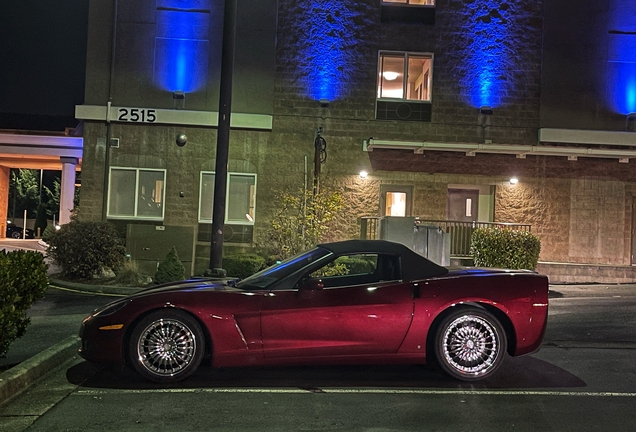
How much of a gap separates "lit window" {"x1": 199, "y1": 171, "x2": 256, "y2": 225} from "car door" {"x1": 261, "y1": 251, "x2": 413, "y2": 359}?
1068 centimetres

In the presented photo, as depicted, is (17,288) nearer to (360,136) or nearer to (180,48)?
(360,136)

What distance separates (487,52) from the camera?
54.1 ft

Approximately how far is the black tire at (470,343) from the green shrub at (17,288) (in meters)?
4.07

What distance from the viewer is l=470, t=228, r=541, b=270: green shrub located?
45.6 ft

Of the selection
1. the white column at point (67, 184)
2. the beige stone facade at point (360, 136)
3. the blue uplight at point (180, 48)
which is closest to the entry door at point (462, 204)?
the beige stone facade at point (360, 136)

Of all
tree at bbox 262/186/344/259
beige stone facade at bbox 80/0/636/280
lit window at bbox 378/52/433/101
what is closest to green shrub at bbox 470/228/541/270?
beige stone facade at bbox 80/0/636/280

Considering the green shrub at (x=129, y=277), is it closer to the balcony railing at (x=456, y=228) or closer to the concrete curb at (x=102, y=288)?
the concrete curb at (x=102, y=288)

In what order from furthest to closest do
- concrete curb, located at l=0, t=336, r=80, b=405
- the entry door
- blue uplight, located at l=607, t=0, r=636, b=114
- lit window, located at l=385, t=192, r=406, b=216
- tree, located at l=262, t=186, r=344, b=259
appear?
the entry door, lit window, located at l=385, t=192, r=406, b=216, blue uplight, located at l=607, t=0, r=636, b=114, tree, located at l=262, t=186, r=344, b=259, concrete curb, located at l=0, t=336, r=80, b=405

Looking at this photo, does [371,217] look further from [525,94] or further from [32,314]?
[32,314]

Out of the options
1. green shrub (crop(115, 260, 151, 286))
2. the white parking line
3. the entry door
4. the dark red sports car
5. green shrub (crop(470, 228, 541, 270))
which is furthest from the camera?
the entry door

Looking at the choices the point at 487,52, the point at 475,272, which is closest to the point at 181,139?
the point at 487,52

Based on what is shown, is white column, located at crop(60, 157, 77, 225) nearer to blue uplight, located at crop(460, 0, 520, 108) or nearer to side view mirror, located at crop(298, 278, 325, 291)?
blue uplight, located at crop(460, 0, 520, 108)

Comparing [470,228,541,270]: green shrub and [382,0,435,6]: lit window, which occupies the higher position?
[382,0,435,6]: lit window

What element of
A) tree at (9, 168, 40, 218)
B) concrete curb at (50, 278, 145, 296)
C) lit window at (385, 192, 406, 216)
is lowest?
concrete curb at (50, 278, 145, 296)
